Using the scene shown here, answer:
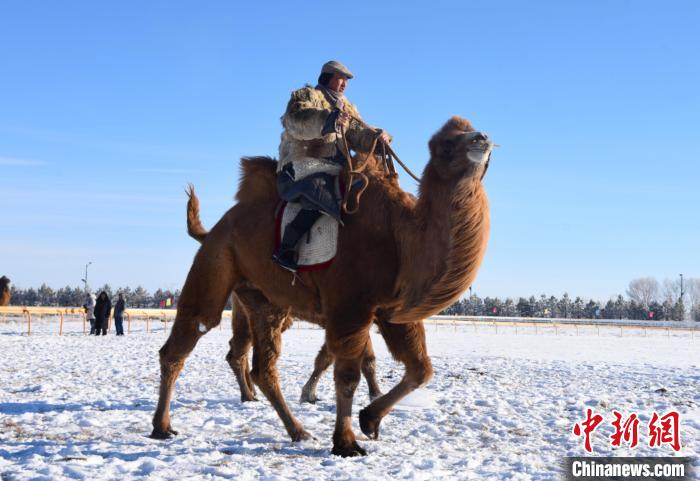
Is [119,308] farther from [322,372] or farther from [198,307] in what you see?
[198,307]

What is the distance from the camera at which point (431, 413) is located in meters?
6.89

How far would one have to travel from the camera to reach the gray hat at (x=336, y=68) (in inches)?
228

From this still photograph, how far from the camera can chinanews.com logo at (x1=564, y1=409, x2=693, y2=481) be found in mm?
4551

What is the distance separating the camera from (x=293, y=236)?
5219 millimetres

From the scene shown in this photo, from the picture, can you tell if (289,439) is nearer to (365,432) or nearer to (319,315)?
(365,432)

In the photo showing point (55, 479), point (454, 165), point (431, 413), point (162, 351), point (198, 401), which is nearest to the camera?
point (55, 479)

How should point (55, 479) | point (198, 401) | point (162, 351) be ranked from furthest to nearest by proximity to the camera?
1. point (198, 401)
2. point (162, 351)
3. point (55, 479)

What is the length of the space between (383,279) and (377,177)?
37.3 inches

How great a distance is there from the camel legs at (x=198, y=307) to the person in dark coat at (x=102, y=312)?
20.5m

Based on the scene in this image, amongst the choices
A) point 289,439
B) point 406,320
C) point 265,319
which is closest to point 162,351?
point 265,319

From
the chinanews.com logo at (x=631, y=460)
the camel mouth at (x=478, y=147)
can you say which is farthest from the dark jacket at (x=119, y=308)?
the camel mouth at (x=478, y=147)

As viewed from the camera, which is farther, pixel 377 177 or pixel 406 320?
pixel 377 177

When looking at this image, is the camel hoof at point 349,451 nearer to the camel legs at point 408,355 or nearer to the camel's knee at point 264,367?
the camel legs at point 408,355

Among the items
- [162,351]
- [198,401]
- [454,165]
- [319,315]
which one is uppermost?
[454,165]
